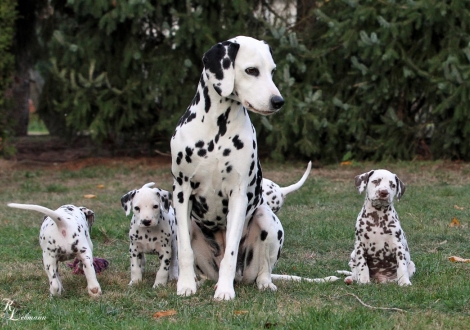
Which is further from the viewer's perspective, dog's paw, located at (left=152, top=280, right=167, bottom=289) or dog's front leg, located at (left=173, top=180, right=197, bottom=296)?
dog's paw, located at (left=152, top=280, right=167, bottom=289)

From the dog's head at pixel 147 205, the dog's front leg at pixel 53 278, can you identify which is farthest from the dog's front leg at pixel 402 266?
the dog's front leg at pixel 53 278

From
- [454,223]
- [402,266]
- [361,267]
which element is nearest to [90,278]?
[361,267]

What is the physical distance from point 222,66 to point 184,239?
1.35 meters

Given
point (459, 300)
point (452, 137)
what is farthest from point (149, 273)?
point (452, 137)

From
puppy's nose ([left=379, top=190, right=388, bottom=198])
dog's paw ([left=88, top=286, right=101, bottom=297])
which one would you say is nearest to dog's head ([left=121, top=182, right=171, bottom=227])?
dog's paw ([left=88, top=286, right=101, bottom=297])

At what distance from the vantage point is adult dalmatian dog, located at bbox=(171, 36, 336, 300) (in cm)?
575

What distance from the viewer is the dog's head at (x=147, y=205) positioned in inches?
245

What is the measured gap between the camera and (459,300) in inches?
213

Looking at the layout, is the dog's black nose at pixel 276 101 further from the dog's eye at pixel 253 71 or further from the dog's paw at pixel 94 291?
the dog's paw at pixel 94 291

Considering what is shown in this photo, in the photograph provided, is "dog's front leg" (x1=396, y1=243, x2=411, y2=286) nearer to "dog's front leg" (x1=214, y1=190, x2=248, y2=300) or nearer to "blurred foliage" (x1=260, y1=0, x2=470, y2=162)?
"dog's front leg" (x1=214, y1=190, x2=248, y2=300)

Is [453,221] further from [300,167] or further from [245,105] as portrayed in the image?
[300,167]

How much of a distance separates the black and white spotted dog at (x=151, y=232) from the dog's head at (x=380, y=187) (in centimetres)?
161

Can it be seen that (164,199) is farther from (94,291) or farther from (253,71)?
(253,71)

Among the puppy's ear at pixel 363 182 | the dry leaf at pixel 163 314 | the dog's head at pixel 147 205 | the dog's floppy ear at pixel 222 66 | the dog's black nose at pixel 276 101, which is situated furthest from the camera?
the puppy's ear at pixel 363 182
